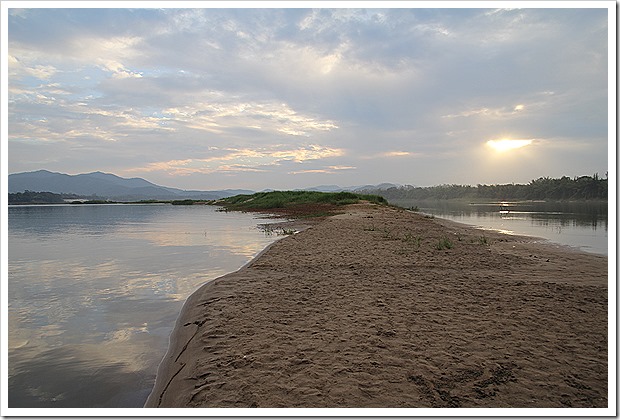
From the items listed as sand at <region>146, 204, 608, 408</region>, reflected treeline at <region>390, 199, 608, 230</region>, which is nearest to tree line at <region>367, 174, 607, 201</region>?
reflected treeline at <region>390, 199, 608, 230</region>

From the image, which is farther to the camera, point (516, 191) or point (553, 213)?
point (516, 191)

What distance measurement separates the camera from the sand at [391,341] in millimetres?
3000

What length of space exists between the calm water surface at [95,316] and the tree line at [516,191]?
42.2 m

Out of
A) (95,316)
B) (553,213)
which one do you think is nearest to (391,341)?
(95,316)

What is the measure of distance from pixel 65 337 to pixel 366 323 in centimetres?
370

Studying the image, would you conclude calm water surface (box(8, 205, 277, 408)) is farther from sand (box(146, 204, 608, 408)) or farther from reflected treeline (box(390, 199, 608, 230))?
reflected treeline (box(390, 199, 608, 230))

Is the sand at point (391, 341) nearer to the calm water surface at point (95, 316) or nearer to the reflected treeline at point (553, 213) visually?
the calm water surface at point (95, 316)

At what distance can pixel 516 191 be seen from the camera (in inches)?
3383

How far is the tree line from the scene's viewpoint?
57.0 m

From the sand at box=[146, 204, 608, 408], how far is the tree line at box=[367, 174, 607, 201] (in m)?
41.2

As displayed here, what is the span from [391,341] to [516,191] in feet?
307

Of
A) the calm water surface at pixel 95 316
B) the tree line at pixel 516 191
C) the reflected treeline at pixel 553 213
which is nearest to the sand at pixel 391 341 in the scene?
the calm water surface at pixel 95 316

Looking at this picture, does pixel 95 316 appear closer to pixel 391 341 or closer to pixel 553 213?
pixel 391 341

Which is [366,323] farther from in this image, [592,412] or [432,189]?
[432,189]
